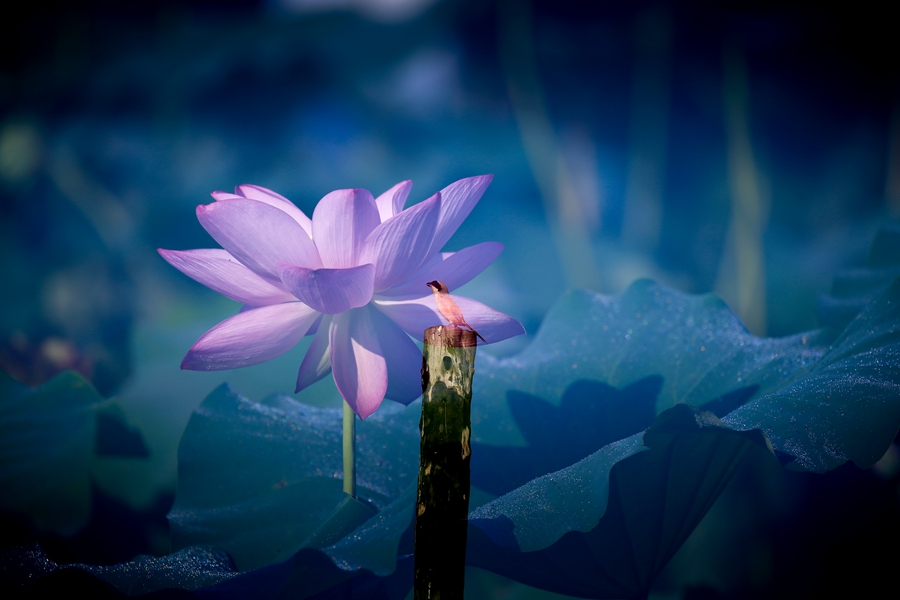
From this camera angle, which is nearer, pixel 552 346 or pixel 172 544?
pixel 172 544

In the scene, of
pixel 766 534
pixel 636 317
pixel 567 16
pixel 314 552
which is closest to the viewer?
pixel 314 552

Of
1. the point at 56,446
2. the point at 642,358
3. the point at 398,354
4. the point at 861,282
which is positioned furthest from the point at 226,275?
the point at 861,282

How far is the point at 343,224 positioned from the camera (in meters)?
0.47

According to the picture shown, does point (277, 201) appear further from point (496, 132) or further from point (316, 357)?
point (496, 132)

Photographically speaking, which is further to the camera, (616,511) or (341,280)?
(616,511)

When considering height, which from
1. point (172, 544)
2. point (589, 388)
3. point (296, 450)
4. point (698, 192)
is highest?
point (698, 192)

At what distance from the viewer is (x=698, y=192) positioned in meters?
1.56

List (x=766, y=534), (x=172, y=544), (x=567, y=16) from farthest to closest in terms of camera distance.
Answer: (x=567, y=16) < (x=766, y=534) < (x=172, y=544)

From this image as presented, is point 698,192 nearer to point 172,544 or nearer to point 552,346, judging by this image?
point 552,346

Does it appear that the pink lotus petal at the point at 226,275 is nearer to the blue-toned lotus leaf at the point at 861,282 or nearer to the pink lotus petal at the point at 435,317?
the pink lotus petal at the point at 435,317

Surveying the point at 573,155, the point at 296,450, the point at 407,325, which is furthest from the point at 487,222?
the point at 407,325

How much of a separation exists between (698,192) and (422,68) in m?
0.81

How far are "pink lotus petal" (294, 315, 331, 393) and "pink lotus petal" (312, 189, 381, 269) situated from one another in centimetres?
6

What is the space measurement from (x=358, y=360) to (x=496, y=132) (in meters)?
1.19
